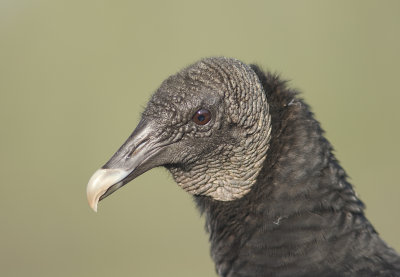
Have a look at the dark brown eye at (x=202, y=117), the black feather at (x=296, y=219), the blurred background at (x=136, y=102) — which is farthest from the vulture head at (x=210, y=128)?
the blurred background at (x=136, y=102)

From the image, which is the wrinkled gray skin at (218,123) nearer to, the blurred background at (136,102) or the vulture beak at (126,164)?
the vulture beak at (126,164)

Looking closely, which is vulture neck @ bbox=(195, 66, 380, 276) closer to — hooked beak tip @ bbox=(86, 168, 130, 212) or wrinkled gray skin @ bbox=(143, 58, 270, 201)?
wrinkled gray skin @ bbox=(143, 58, 270, 201)

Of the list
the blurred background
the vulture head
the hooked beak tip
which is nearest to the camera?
the hooked beak tip

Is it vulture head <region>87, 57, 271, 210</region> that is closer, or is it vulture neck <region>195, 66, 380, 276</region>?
vulture neck <region>195, 66, 380, 276</region>

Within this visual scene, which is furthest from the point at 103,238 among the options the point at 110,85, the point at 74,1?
the point at 74,1

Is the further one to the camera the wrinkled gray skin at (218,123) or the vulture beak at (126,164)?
the wrinkled gray skin at (218,123)

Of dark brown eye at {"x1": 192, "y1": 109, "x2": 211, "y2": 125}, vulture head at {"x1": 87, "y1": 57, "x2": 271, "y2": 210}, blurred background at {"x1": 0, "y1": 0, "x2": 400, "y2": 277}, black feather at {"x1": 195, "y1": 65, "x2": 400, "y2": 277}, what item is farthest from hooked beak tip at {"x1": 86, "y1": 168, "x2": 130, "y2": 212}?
blurred background at {"x1": 0, "y1": 0, "x2": 400, "y2": 277}

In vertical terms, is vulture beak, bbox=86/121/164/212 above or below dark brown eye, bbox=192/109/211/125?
below

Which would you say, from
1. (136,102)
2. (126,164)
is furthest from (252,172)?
(136,102)

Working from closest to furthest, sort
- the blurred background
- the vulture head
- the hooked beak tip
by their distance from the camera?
the hooked beak tip
the vulture head
the blurred background
